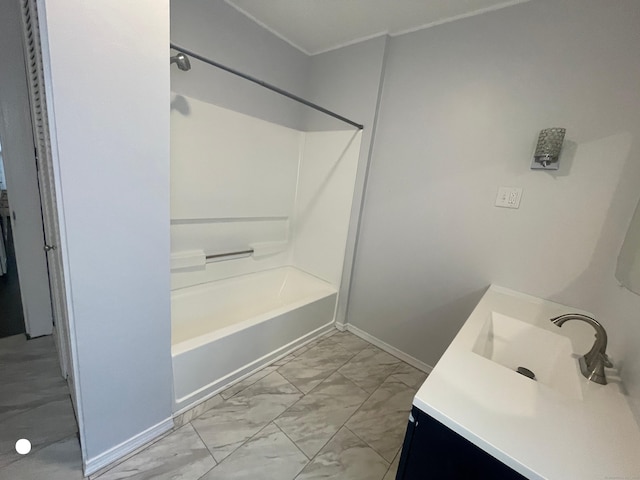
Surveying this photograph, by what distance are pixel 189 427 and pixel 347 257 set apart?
62.8 inches

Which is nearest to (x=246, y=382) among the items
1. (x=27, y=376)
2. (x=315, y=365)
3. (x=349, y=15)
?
(x=315, y=365)

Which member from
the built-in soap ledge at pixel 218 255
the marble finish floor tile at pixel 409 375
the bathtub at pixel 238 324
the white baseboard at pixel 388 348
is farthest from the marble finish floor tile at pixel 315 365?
the built-in soap ledge at pixel 218 255

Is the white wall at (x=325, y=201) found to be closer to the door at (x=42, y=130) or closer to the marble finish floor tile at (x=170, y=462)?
the marble finish floor tile at (x=170, y=462)

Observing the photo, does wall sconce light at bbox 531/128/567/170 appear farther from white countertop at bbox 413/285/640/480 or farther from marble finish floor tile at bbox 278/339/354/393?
marble finish floor tile at bbox 278/339/354/393

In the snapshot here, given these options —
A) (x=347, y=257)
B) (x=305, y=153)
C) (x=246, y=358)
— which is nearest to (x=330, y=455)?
(x=246, y=358)

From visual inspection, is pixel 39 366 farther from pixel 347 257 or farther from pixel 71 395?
pixel 347 257

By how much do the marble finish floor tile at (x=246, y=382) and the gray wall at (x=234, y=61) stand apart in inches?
78.1

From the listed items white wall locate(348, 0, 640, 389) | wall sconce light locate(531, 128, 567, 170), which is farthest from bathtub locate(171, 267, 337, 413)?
wall sconce light locate(531, 128, 567, 170)

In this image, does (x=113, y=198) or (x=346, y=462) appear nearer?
(x=113, y=198)

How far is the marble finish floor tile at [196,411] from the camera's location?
4.72 feet

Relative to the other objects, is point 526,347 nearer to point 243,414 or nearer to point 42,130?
point 243,414

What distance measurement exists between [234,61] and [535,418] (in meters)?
2.57

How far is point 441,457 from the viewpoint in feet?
2.27

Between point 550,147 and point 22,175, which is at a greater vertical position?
point 550,147
